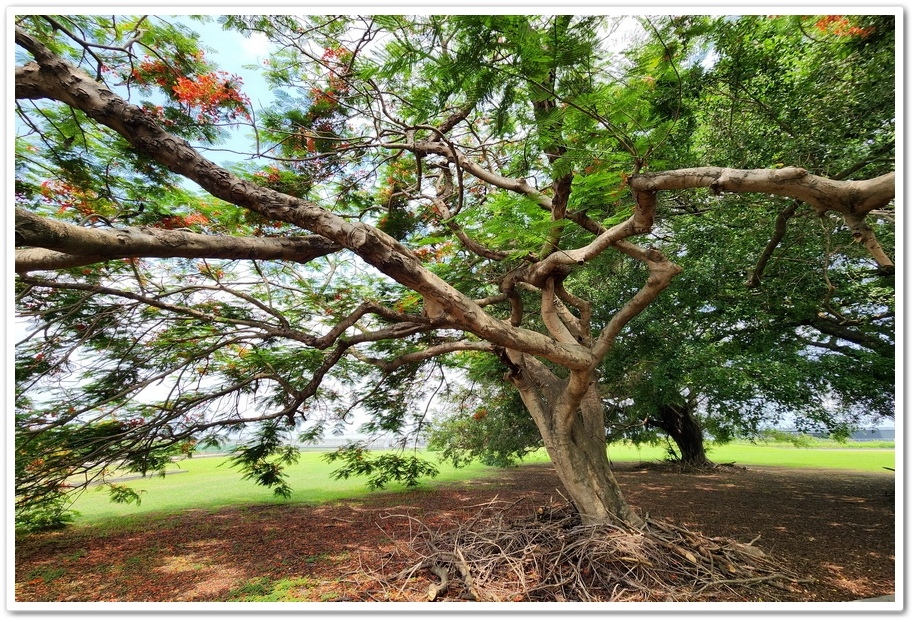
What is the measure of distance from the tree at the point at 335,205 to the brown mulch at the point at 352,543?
875 millimetres

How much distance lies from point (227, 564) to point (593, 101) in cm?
445

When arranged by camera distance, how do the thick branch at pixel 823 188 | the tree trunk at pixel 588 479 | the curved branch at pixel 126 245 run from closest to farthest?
the curved branch at pixel 126 245, the thick branch at pixel 823 188, the tree trunk at pixel 588 479

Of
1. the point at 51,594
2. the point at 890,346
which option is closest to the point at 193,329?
the point at 51,594

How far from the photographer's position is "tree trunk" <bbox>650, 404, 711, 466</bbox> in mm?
8828

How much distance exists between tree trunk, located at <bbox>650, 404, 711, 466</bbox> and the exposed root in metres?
6.41

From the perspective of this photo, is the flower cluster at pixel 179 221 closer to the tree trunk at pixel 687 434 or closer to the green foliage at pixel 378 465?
the green foliage at pixel 378 465

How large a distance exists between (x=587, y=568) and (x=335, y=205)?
12.8ft

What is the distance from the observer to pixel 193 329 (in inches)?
166

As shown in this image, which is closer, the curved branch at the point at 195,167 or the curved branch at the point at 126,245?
the curved branch at the point at 126,245

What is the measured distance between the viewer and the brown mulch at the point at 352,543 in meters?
2.79

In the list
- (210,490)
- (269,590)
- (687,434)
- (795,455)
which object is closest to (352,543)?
(269,590)

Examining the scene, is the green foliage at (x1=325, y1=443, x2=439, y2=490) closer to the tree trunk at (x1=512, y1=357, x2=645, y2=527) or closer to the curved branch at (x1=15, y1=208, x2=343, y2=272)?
the tree trunk at (x1=512, y1=357, x2=645, y2=527)

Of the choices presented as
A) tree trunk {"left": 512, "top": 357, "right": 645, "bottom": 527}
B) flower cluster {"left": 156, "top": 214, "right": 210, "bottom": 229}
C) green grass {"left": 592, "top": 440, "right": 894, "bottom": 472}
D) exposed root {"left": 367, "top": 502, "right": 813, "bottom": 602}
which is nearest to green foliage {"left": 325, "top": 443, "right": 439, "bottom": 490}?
exposed root {"left": 367, "top": 502, "right": 813, "bottom": 602}

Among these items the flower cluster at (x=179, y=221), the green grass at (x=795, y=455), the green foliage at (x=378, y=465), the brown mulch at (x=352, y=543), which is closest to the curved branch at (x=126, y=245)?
the flower cluster at (x=179, y=221)
